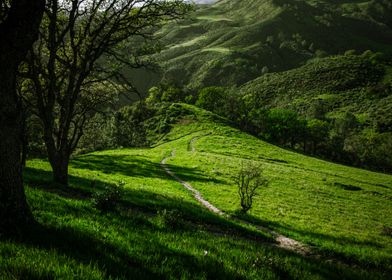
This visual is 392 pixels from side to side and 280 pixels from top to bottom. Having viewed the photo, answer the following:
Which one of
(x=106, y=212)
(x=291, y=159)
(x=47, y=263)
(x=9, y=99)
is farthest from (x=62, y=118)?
(x=291, y=159)

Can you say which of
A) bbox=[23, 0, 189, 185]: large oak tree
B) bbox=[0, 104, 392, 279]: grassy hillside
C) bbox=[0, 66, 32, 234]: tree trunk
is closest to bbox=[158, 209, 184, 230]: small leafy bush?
bbox=[0, 104, 392, 279]: grassy hillside

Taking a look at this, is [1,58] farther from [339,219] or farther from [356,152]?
[356,152]

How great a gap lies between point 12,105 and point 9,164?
4.22 ft

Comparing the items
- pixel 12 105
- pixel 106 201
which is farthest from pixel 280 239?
pixel 12 105

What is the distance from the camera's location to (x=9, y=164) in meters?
7.15

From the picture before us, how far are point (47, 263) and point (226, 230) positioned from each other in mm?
13124

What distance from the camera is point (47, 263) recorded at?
5.34 m

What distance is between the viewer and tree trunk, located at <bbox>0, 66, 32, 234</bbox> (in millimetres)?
6887

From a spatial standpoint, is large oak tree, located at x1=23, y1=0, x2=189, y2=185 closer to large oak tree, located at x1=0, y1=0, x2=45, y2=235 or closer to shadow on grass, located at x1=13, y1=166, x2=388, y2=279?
shadow on grass, located at x1=13, y1=166, x2=388, y2=279

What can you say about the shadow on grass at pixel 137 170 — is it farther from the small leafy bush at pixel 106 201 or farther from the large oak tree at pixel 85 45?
the small leafy bush at pixel 106 201

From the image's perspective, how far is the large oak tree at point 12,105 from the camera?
6828 millimetres

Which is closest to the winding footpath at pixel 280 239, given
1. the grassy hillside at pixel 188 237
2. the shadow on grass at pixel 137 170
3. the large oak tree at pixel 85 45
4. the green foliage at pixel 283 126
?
the grassy hillside at pixel 188 237

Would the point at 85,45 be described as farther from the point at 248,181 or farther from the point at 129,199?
the point at 248,181

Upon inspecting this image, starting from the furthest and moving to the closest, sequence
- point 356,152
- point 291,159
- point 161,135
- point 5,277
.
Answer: point 356,152 → point 161,135 → point 291,159 → point 5,277
